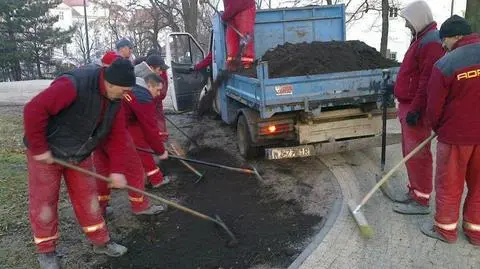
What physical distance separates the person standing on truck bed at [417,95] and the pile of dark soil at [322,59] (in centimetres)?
140

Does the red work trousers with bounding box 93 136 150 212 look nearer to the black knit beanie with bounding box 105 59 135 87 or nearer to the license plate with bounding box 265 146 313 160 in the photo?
the black knit beanie with bounding box 105 59 135 87

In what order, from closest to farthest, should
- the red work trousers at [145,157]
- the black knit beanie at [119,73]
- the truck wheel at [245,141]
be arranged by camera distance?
the black knit beanie at [119,73]
the red work trousers at [145,157]
the truck wheel at [245,141]

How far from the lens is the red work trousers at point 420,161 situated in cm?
433

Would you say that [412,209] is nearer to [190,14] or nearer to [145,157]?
[145,157]

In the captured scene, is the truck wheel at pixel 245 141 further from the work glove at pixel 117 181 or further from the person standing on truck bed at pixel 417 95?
the work glove at pixel 117 181

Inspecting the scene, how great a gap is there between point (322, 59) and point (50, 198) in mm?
3699

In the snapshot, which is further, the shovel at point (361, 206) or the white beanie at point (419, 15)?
the white beanie at point (419, 15)

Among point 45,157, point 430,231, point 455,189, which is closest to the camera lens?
point 45,157

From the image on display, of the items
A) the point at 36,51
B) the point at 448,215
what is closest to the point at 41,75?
the point at 36,51

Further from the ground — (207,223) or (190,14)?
(190,14)

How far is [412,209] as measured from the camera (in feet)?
14.3


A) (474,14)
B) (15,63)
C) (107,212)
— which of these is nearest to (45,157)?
(107,212)

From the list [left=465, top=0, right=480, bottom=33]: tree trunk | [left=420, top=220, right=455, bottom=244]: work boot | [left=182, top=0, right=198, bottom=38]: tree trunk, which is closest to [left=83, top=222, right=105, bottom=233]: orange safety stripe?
[left=420, top=220, right=455, bottom=244]: work boot

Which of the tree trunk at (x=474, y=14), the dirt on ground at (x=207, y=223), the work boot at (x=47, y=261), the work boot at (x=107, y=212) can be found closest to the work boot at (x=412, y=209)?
the dirt on ground at (x=207, y=223)
